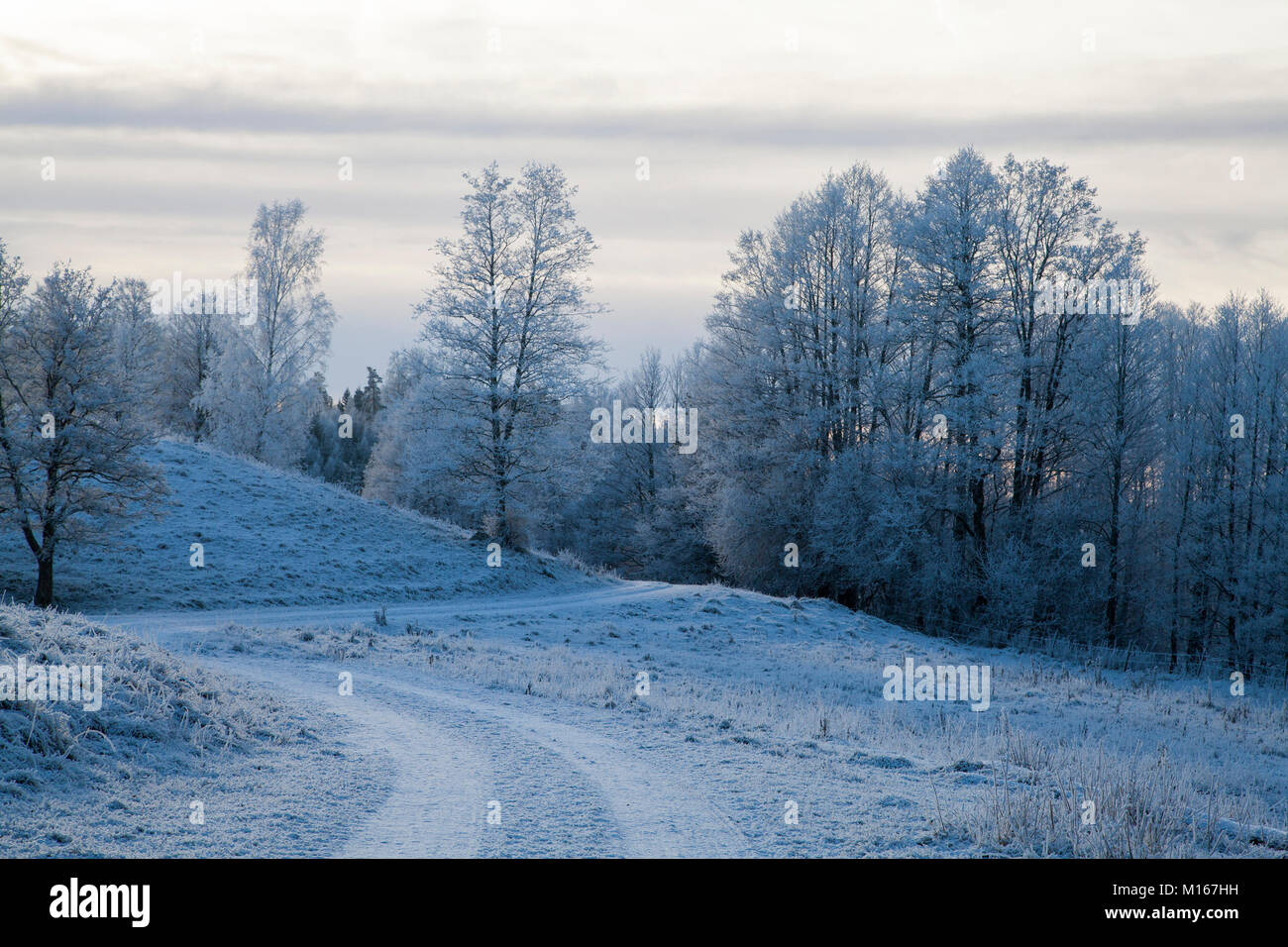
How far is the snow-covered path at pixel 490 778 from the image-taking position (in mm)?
7336

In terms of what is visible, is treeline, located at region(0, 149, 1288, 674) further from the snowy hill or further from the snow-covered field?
the snow-covered field

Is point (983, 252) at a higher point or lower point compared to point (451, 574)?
higher

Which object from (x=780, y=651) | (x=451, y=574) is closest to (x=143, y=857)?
(x=780, y=651)

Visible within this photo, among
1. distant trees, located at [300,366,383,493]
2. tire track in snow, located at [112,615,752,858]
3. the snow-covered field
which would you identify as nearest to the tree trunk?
the snow-covered field

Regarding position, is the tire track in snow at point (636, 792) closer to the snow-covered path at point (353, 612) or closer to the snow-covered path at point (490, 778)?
the snow-covered path at point (490, 778)

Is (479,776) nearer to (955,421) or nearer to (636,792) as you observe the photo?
(636,792)

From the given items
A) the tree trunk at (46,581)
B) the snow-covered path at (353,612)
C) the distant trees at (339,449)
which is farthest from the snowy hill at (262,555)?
the distant trees at (339,449)

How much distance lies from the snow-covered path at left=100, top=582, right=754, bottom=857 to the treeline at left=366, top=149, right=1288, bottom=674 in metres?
20.8

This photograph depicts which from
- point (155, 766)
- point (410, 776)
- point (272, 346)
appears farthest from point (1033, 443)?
point (272, 346)

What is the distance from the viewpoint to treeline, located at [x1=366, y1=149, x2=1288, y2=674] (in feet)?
109

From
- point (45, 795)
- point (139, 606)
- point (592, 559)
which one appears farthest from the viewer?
point (592, 559)
